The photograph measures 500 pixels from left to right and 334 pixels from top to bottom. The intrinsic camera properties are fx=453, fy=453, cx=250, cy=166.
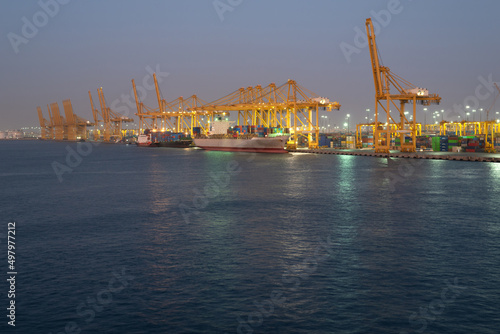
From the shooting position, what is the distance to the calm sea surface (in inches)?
493

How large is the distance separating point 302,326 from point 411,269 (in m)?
6.32

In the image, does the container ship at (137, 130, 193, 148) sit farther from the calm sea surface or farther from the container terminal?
the calm sea surface

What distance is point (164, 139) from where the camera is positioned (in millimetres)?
181625

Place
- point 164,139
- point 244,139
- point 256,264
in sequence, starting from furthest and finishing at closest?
1. point 164,139
2. point 244,139
3. point 256,264

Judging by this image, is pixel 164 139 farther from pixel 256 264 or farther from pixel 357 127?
pixel 256 264

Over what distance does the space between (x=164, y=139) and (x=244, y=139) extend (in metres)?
69.2

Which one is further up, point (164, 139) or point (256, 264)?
point (164, 139)

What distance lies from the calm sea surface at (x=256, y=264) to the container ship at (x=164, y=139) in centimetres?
13079

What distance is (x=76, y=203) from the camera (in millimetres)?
33312

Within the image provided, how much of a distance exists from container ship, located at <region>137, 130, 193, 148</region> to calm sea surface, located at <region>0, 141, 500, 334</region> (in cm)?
13079

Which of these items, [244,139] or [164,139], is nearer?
[244,139]

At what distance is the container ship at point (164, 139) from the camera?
166 metres

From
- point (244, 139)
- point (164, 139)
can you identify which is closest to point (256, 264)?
point (244, 139)

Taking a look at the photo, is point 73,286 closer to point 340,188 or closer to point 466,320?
point 466,320
